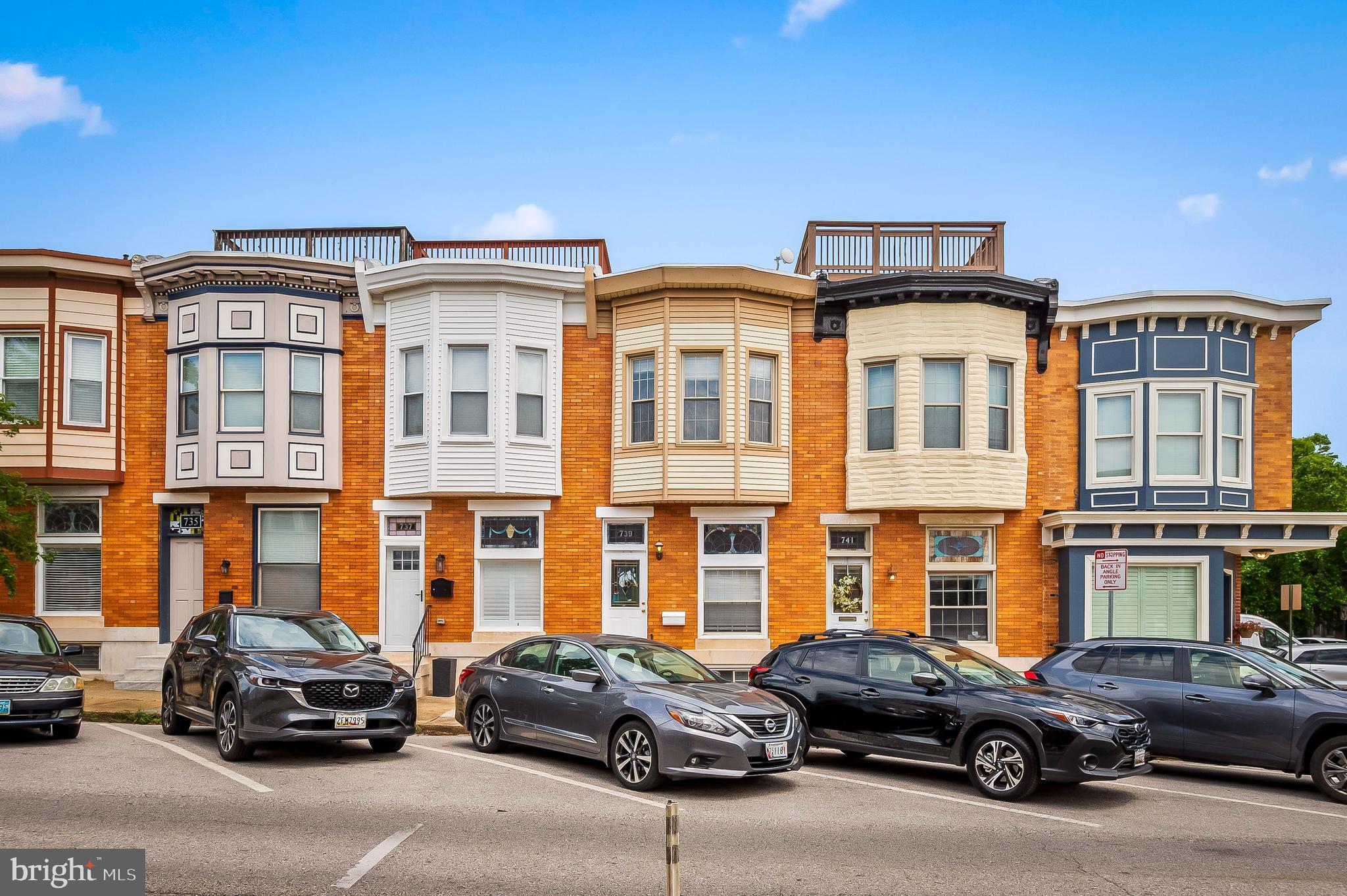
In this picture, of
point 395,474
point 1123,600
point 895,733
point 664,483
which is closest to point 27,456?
point 395,474

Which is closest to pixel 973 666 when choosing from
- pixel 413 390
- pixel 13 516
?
pixel 413 390

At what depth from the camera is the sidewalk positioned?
1557 centimetres

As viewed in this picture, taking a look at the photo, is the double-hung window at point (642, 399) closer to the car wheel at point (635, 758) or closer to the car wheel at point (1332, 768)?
the car wheel at point (635, 758)

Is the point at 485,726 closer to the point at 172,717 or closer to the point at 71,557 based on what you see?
the point at 172,717

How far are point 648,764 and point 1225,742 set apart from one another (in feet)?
20.6

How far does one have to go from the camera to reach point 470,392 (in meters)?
20.9

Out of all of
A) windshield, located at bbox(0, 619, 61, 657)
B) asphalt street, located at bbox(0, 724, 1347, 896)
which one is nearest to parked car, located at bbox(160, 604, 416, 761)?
asphalt street, located at bbox(0, 724, 1347, 896)

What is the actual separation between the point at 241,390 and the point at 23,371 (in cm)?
406

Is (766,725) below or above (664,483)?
below

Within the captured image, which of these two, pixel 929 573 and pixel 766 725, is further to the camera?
pixel 929 573

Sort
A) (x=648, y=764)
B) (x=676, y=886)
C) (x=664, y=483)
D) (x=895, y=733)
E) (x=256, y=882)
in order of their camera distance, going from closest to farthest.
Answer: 1. (x=676, y=886)
2. (x=256, y=882)
3. (x=648, y=764)
4. (x=895, y=733)
5. (x=664, y=483)

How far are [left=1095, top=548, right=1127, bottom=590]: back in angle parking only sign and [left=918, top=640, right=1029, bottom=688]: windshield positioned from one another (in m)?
3.72

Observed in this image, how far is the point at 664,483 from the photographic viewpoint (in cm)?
2034

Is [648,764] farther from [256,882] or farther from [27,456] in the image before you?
[27,456]
